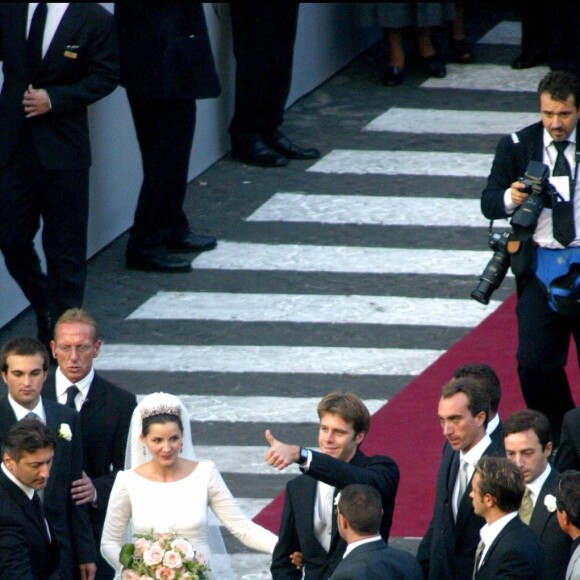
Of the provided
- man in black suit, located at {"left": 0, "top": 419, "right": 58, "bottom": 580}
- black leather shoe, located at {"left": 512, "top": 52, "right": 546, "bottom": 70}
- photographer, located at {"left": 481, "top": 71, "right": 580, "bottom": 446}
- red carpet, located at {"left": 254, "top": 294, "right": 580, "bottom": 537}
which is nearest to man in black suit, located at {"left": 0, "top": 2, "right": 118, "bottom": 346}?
red carpet, located at {"left": 254, "top": 294, "right": 580, "bottom": 537}

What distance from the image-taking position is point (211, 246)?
518 inches

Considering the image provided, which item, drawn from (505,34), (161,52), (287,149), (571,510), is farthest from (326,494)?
(505,34)

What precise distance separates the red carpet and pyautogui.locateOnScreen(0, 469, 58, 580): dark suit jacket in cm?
201

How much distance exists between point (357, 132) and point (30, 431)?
8501 mm

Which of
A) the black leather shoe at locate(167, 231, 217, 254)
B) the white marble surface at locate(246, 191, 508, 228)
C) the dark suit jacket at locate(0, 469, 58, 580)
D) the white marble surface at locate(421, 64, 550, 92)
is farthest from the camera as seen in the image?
the white marble surface at locate(421, 64, 550, 92)

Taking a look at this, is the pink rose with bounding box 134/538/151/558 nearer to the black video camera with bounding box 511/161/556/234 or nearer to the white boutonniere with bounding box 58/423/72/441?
the white boutonniere with bounding box 58/423/72/441

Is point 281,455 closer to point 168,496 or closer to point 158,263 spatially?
point 168,496

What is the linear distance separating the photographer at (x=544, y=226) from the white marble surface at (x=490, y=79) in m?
6.40

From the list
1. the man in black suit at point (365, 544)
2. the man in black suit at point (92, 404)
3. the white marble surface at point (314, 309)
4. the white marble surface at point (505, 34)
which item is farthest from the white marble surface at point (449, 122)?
the man in black suit at point (365, 544)

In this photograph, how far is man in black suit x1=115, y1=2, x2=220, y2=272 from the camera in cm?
1230

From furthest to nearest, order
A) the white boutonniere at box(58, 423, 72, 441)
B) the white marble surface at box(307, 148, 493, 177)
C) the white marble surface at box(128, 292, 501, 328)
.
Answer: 1. the white marble surface at box(307, 148, 493, 177)
2. the white marble surface at box(128, 292, 501, 328)
3. the white boutonniere at box(58, 423, 72, 441)

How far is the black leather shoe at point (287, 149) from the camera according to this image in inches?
575

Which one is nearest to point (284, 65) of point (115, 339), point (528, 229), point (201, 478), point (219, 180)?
point (219, 180)

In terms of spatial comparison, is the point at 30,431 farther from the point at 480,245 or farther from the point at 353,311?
the point at 480,245
